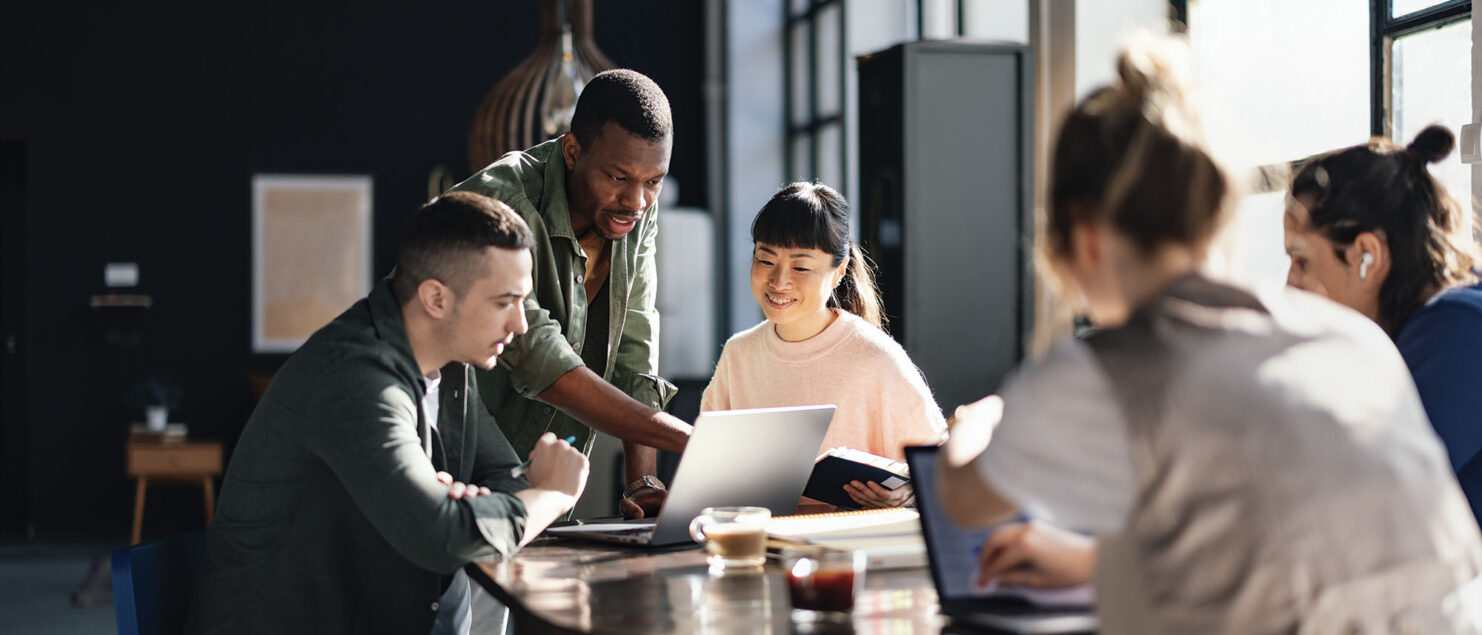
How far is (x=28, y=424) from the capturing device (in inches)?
330

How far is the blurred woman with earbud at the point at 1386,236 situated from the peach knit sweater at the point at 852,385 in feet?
2.82

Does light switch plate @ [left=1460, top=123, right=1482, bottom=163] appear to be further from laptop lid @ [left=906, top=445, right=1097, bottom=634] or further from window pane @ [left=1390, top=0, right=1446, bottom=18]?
laptop lid @ [left=906, top=445, right=1097, bottom=634]

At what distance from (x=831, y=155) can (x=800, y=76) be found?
89cm

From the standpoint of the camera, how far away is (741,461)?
201 centimetres

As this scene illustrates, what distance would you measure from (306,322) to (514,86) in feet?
9.78

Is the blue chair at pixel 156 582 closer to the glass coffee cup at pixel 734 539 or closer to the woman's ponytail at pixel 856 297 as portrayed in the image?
the glass coffee cup at pixel 734 539

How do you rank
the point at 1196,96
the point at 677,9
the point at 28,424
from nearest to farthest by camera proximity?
1. the point at 1196,96
2. the point at 28,424
3. the point at 677,9

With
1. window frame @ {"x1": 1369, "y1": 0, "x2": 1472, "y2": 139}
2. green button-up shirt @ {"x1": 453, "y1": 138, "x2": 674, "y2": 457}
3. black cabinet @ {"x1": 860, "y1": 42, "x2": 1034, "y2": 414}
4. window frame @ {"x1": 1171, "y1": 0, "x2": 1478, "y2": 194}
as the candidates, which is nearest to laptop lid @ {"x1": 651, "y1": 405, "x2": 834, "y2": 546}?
green button-up shirt @ {"x1": 453, "y1": 138, "x2": 674, "y2": 457}

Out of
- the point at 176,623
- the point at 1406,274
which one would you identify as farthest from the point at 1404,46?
the point at 176,623

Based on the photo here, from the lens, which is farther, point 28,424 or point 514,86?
point 28,424

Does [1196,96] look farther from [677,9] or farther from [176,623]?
[677,9]

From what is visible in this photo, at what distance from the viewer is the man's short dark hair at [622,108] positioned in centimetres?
252

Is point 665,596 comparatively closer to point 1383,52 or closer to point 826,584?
point 826,584

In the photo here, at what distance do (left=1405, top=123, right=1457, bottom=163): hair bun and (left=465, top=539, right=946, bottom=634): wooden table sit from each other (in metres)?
1.05
